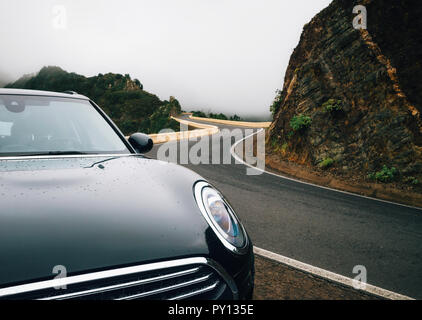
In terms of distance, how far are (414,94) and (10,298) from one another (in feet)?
38.9

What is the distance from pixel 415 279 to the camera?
302 centimetres

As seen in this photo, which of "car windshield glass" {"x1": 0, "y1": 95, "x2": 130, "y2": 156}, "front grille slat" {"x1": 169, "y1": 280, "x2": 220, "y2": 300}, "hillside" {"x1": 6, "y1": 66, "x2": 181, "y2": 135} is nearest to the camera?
"front grille slat" {"x1": 169, "y1": 280, "x2": 220, "y2": 300}

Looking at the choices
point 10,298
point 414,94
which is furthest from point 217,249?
point 414,94

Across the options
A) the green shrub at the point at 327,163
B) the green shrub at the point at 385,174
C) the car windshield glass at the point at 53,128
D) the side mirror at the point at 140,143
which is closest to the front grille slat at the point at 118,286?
the car windshield glass at the point at 53,128

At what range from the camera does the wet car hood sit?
1.17 metres

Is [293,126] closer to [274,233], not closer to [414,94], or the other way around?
[414,94]

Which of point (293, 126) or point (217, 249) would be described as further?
point (293, 126)

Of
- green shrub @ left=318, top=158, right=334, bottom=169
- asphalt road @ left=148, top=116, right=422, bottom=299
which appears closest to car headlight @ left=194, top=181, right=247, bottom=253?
asphalt road @ left=148, top=116, right=422, bottom=299

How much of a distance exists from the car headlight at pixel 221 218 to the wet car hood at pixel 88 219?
0.07 m

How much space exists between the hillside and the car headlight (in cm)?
7435

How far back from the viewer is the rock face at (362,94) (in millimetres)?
9234

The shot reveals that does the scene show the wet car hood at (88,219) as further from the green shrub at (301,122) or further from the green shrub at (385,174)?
the green shrub at (301,122)

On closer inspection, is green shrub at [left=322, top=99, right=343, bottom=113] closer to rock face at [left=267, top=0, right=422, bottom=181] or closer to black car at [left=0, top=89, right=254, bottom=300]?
rock face at [left=267, top=0, right=422, bottom=181]

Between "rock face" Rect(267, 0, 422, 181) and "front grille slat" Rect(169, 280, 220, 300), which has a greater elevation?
"rock face" Rect(267, 0, 422, 181)
